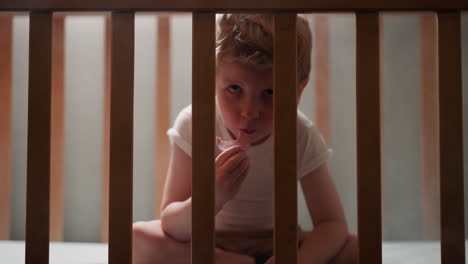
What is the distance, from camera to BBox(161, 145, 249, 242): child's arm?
27.5 inches

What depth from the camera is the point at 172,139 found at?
93cm

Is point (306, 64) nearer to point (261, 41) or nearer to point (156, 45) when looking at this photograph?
point (261, 41)

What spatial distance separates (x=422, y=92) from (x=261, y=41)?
0.60 m

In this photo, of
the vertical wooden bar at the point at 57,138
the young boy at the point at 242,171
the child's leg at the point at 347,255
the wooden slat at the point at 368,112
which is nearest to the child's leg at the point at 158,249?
the young boy at the point at 242,171

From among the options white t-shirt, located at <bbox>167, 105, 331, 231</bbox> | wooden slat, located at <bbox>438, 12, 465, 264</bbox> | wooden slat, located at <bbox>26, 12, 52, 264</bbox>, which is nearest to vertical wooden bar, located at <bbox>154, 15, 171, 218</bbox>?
white t-shirt, located at <bbox>167, 105, 331, 231</bbox>

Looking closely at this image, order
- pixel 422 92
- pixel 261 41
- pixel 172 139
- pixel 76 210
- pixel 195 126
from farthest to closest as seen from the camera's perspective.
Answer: pixel 76 210, pixel 422 92, pixel 172 139, pixel 261 41, pixel 195 126

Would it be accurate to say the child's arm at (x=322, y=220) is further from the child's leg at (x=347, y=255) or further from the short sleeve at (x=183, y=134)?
the short sleeve at (x=183, y=134)

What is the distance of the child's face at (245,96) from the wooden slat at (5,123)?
662 mm

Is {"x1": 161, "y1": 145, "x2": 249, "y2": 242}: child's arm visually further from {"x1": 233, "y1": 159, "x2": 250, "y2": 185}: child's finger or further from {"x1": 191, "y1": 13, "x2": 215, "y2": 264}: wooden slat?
{"x1": 191, "y1": 13, "x2": 215, "y2": 264}: wooden slat

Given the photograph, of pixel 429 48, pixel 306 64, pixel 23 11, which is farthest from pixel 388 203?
pixel 23 11

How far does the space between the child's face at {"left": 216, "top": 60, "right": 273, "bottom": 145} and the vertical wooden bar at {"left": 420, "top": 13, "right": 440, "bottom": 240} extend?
0.56 m

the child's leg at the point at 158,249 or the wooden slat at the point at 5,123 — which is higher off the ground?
the wooden slat at the point at 5,123

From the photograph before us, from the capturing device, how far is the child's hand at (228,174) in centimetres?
69

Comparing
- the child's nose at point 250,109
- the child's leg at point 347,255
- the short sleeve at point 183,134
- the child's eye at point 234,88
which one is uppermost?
the child's eye at point 234,88
